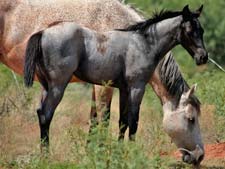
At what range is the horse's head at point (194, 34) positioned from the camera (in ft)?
24.8

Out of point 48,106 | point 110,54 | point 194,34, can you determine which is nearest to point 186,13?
point 194,34

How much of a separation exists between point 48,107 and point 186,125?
1.62m

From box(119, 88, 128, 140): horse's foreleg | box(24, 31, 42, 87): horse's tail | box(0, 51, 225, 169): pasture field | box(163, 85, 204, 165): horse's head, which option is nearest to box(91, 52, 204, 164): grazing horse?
box(163, 85, 204, 165): horse's head

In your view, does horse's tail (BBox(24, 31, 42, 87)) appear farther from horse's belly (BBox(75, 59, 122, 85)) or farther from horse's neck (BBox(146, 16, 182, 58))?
horse's neck (BBox(146, 16, 182, 58))

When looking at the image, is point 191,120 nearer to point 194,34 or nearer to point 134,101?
A: point 134,101

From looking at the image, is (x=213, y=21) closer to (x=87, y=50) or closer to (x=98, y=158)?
(x=87, y=50)

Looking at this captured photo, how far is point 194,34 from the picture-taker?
757 cm

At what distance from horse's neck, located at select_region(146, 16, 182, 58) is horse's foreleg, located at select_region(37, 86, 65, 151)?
3.58ft

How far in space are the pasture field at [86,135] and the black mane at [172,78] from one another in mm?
434

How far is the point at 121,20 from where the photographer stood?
9.17m

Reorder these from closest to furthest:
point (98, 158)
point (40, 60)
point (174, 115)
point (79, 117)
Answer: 1. point (98, 158)
2. point (40, 60)
3. point (174, 115)
4. point (79, 117)

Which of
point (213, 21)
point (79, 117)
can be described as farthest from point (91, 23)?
point (213, 21)

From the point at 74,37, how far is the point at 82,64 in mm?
300

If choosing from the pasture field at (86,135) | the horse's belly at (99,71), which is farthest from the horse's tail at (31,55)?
the pasture field at (86,135)
